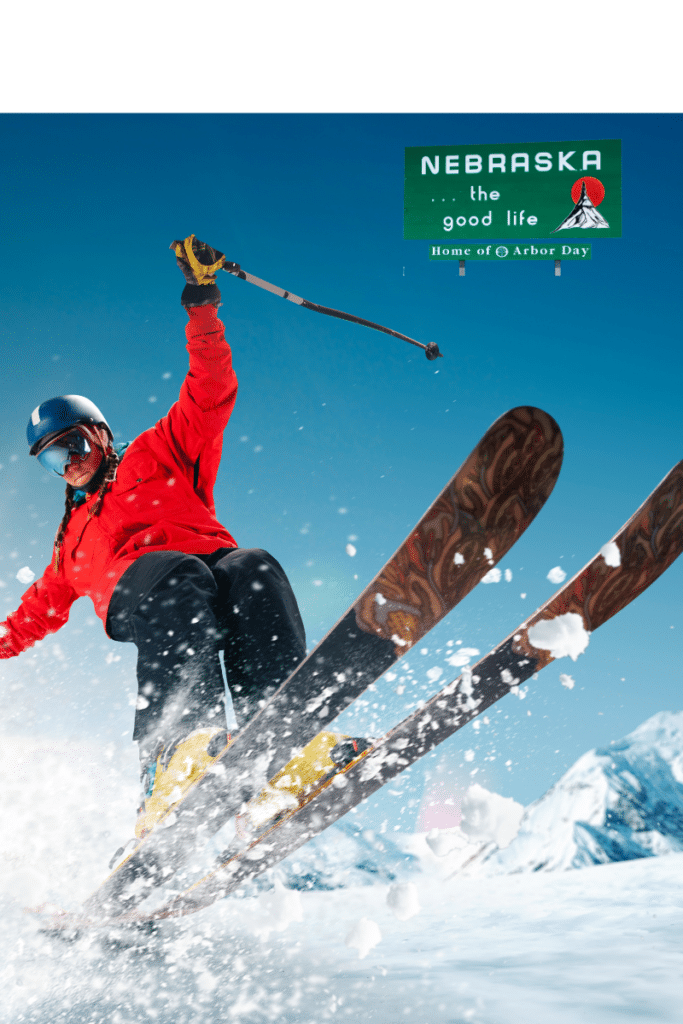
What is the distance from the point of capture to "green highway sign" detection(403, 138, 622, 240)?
96.5 inches

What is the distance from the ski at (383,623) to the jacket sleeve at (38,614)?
2.63ft

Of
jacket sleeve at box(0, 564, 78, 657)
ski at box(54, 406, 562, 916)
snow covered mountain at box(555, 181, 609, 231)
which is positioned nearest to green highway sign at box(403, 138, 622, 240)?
snow covered mountain at box(555, 181, 609, 231)

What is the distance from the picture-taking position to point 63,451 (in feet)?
6.59

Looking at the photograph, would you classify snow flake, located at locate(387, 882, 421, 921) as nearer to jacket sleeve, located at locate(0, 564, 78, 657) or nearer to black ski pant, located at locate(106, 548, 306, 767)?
black ski pant, located at locate(106, 548, 306, 767)

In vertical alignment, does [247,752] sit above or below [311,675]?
below

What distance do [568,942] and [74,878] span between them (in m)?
1.59

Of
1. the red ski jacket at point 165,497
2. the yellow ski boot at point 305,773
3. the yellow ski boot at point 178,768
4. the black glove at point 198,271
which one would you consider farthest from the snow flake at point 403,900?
the black glove at point 198,271

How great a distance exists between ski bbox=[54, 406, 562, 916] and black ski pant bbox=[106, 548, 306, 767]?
0.42ft

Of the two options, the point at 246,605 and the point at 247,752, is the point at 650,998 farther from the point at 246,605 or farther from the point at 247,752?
the point at 246,605

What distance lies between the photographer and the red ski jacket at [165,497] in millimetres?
1846

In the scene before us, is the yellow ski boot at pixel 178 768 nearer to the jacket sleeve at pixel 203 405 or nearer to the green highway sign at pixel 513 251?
the jacket sleeve at pixel 203 405

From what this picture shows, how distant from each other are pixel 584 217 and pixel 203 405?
64.8 inches

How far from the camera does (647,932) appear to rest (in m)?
2.21

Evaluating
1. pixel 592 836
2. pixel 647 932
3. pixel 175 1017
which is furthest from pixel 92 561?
pixel 592 836
